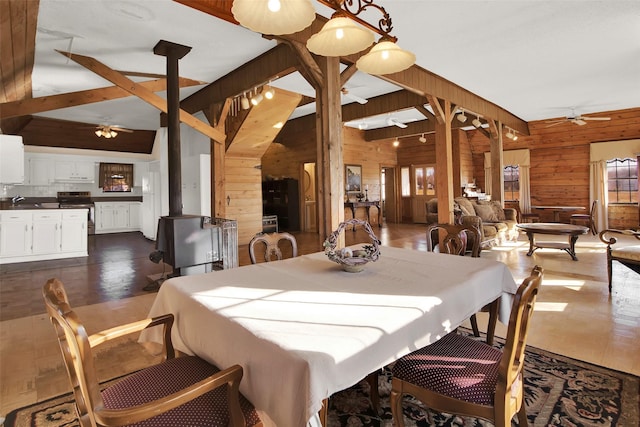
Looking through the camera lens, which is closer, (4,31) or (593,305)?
(4,31)

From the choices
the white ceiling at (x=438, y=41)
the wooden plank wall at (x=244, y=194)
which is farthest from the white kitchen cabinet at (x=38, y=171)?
the wooden plank wall at (x=244, y=194)

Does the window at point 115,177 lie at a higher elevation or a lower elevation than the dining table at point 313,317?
higher

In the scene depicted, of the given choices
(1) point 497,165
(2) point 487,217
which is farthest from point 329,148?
(1) point 497,165

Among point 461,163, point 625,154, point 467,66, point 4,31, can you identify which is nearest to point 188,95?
point 4,31

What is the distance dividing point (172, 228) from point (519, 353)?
360 cm

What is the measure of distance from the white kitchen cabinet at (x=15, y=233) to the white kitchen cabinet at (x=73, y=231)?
491 mm

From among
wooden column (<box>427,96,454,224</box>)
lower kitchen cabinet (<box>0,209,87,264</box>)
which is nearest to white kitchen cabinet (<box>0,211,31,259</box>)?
lower kitchen cabinet (<box>0,209,87,264</box>)

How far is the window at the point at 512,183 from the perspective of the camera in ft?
35.4

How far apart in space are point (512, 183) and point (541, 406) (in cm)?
1054

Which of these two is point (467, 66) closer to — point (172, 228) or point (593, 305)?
point (593, 305)

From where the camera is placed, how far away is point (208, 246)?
417cm

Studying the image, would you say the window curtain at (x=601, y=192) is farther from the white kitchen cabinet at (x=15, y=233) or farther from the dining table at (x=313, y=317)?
the white kitchen cabinet at (x=15, y=233)

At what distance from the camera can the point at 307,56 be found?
136 inches

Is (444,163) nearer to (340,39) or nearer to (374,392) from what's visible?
(340,39)
